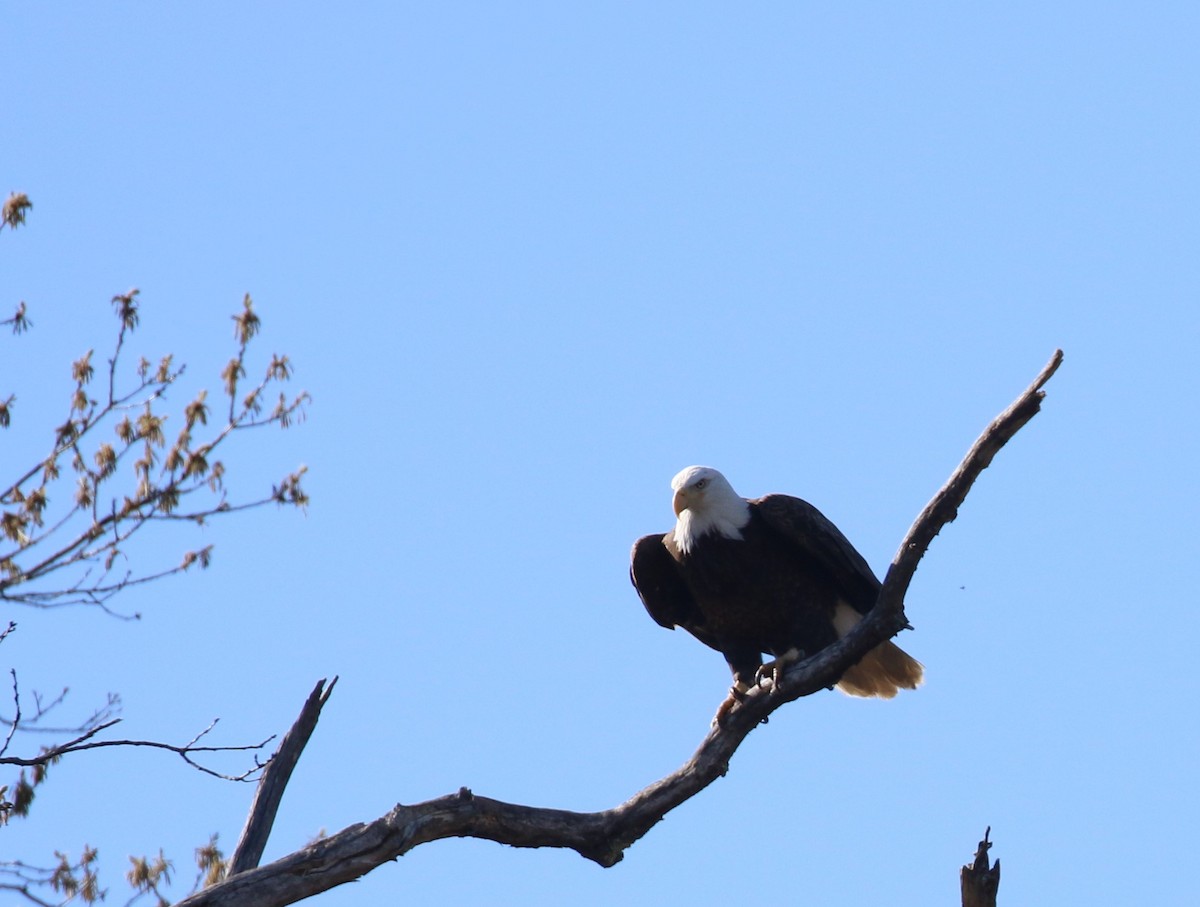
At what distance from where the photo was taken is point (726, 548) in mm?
6852

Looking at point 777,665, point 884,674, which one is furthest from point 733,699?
point 884,674

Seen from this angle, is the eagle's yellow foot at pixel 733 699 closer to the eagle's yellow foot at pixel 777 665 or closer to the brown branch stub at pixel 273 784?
the eagle's yellow foot at pixel 777 665

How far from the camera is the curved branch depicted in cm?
413

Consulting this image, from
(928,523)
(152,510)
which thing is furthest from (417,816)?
(152,510)

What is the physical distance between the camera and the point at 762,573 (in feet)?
22.3

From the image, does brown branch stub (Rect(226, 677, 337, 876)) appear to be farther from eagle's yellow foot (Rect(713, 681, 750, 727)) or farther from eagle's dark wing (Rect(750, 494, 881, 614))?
eagle's dark wing (Rect(750, 494, 881, 614))

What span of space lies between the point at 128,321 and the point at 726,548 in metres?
2.56

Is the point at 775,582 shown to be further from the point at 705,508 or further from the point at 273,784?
the point at 273,784

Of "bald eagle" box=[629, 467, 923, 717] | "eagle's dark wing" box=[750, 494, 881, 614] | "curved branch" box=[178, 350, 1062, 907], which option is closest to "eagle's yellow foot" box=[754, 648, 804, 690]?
"bald eagle" box=[629, 467, 923, 717]

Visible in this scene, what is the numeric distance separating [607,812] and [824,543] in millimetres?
2259

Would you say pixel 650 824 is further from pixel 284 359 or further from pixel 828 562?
pixel 284 359

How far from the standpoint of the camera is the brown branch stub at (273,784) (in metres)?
4.52

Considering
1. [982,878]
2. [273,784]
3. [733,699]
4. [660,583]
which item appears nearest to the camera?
[982,878]

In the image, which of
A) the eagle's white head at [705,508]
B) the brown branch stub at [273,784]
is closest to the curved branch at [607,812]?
the brown branch stub at [273,784]
